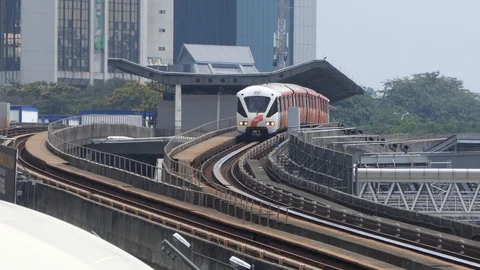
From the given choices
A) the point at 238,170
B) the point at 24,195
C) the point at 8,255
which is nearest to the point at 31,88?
the point at 238,170

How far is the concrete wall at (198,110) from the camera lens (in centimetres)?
10275

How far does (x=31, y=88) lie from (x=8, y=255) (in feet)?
542

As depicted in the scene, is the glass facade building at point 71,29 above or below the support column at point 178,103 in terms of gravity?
above

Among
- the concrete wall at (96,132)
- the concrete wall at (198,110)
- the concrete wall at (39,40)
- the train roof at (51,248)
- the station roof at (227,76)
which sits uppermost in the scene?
the concrete wall at (39,40)

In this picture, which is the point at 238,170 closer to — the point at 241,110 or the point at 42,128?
the point at 241,110

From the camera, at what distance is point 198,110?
104 m

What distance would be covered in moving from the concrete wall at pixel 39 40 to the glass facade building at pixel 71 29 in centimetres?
203

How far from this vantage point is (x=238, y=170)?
61.6 m

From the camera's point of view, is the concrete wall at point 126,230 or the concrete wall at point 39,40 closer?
the concrete wall at point 126,230

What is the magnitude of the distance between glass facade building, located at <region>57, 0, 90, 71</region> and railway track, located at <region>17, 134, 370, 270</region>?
14260 cm

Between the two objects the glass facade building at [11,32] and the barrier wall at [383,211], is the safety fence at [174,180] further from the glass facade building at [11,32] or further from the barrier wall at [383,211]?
the glass facade building at [11,32]

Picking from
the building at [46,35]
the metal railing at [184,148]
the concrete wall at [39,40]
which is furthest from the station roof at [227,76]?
the building at [46,35]

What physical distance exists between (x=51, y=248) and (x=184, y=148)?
2353 inches

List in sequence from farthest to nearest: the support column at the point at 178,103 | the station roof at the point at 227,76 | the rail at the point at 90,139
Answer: the support column at the point at 178,103
the station roof at the point at 227,76
the rail at the point at 90,139
